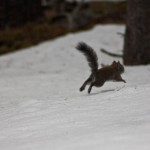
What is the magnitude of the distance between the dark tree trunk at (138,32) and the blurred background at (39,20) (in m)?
7.98

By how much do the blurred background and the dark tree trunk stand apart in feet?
26.2

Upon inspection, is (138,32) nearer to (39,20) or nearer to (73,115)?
(73,115)

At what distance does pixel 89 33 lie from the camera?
67.9 feet

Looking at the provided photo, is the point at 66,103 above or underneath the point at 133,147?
underneath

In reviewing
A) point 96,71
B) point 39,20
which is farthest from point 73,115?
point 39,20

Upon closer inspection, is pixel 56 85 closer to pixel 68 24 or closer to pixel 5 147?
pixel 5 147

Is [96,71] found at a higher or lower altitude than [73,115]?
lower

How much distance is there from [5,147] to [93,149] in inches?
46.8

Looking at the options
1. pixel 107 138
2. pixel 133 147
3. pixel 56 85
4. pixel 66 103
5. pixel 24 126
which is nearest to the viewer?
pixel 133 147

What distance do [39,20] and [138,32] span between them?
14.2m

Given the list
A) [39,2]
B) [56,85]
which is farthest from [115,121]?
[39,2]

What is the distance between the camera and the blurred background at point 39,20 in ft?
74.6

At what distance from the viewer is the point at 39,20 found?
27.5 metres

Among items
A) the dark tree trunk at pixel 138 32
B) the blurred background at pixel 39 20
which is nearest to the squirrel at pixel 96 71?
the dark tree trunk at pixel 138 32
